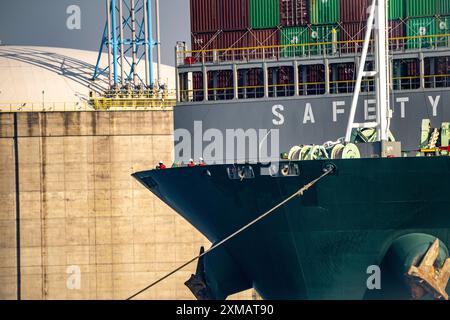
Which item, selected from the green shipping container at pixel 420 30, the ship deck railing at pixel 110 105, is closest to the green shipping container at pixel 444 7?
the green shipping container at pixel 420 30

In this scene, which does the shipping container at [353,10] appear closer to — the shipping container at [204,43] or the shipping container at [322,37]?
the shipping container at [322,37]

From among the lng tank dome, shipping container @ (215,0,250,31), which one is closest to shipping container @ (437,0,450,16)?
shipping container @ (215,0,250,31)

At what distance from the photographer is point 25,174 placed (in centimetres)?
8081

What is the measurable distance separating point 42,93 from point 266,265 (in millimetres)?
41607

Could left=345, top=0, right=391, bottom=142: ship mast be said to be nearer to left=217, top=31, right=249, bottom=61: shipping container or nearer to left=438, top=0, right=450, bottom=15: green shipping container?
left=438, top=0, right=450, bottom=15: green shipping container

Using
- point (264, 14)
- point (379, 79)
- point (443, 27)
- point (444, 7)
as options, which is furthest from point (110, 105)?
point (379, 79)

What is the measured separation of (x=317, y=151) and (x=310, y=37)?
12.7 m

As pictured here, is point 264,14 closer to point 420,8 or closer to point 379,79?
point 420,8

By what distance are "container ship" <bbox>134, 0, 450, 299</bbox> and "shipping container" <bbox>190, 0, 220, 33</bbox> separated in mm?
55

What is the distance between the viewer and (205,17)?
64.0 m
